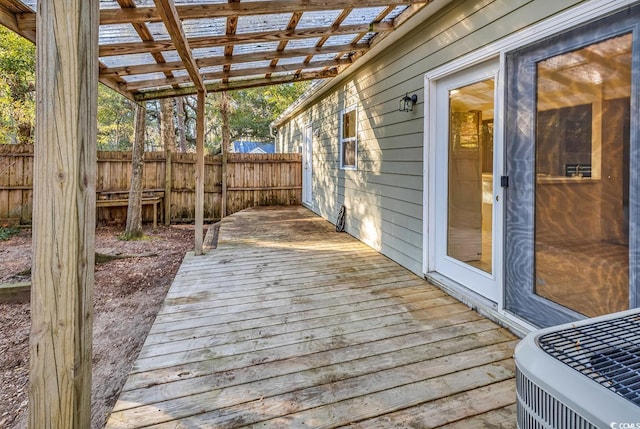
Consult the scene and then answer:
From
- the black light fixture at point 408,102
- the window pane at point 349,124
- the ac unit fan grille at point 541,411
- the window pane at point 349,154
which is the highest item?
the window pane at point 349,124

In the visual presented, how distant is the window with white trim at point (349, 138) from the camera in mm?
5711

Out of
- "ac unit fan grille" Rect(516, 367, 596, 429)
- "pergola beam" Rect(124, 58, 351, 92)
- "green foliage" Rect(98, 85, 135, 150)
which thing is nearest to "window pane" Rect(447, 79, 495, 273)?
"ac unit fan grille" Rect(516, 367, 596, 429)

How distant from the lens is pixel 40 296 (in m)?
1.08

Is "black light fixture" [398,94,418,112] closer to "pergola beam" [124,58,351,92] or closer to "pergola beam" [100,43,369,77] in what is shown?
"pergola beam" [100,43,369,77]

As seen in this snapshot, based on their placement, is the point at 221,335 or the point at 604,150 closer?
the point at 604,150

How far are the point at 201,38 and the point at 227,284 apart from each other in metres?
2.47

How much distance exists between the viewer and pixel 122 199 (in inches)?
309

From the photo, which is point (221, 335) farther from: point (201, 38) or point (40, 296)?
point (201, 38)

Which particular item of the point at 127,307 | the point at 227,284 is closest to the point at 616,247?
the point at 227,284

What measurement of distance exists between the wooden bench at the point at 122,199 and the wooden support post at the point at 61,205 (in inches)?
290

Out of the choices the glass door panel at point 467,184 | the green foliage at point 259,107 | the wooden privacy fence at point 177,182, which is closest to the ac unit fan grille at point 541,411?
the glass door panel at point 467,184

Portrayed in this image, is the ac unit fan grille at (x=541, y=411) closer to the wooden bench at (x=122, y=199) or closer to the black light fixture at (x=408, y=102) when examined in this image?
the black light fixture at (x=408, y=102)

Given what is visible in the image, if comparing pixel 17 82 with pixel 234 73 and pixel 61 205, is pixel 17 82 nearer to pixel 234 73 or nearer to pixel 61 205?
pixel 234 73

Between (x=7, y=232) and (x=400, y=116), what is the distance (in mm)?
7858
